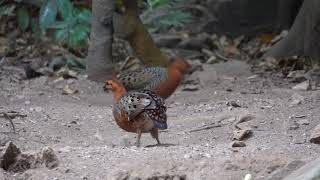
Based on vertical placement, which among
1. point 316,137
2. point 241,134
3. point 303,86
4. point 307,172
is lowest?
point 303,86

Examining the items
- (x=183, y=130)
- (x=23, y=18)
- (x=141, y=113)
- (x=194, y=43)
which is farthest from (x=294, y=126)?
(x=23, y=18)

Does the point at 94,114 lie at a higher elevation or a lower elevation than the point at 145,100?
lower

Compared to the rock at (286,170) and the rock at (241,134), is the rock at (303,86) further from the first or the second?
the rock at (286,170)

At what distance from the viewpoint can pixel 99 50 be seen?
8242 mm

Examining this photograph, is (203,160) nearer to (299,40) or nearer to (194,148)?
(194,148)

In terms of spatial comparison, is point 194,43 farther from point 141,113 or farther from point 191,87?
point 141,113

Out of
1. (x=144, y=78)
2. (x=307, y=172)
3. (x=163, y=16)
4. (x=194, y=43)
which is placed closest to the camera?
(x=307, y=172)

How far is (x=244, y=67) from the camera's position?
9.04 m

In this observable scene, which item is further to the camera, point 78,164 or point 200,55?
point 200,55

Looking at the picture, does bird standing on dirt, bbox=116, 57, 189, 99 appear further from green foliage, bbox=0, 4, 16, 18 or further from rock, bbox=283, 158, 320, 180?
rock, bbox=283, 158, 320, 180

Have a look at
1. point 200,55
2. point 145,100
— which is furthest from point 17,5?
point 145,100

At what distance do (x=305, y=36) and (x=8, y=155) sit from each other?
5256 millimetres

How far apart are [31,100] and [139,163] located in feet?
10.5

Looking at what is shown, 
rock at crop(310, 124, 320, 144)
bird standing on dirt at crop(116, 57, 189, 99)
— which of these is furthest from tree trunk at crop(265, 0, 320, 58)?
rock at crop(310, 124, 320, 144)
